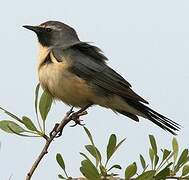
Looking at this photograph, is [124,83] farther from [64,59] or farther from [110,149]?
[110,149]

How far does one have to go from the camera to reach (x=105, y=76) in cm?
523

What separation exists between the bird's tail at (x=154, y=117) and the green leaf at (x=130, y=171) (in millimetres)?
2204

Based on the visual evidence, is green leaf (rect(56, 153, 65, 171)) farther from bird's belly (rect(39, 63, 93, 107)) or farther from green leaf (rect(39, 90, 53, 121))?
bird's belly (rect(39, 63, 93, 107))

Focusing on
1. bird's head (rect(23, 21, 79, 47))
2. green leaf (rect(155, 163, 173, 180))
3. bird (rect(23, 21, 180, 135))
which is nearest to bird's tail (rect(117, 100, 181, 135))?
bird (rect(23, 21, 180, 135))

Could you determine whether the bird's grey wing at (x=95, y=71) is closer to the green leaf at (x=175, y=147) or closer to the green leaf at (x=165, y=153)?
the green leaf at (x=175, y=147)

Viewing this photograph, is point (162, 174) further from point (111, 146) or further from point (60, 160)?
point (60, 160)

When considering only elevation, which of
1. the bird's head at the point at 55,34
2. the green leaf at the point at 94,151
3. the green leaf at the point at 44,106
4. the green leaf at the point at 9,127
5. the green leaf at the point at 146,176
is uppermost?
the bird's head at the point at 55,34

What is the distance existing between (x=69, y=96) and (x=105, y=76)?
0.45 meters

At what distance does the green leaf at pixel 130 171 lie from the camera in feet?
7.81

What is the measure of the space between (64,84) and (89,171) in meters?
2.68

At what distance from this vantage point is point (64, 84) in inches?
196

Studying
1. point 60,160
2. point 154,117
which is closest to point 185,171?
point 60,160

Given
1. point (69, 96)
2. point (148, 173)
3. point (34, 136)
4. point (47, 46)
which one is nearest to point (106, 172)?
point (148, 173)

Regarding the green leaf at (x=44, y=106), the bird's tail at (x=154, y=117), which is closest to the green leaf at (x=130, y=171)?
the green leaf at (x=44, y=106)
